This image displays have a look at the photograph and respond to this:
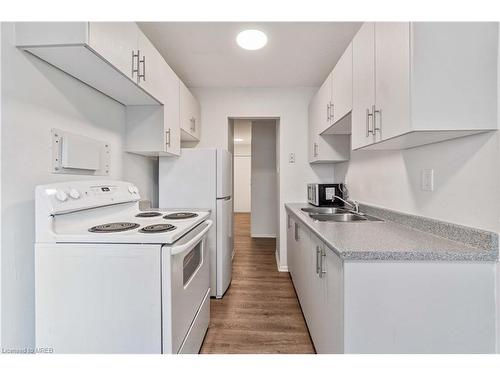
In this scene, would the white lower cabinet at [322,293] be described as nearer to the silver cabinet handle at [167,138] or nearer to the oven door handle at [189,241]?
the oven door handle at [189,241]

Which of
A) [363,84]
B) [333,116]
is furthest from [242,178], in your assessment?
[363,84]

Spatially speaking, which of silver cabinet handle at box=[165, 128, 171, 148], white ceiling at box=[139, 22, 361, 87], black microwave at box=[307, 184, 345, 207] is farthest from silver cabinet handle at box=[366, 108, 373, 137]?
silver cabinet handle at box=[165, 128, 171, 148]

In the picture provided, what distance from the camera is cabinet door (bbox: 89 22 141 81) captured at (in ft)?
3.77

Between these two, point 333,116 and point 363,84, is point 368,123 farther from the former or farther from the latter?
point 333,116

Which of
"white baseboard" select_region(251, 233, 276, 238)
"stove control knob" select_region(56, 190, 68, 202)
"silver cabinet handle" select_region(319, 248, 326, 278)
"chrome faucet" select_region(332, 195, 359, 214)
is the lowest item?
"white baseboard" select_region(251, 233, 276, 238)

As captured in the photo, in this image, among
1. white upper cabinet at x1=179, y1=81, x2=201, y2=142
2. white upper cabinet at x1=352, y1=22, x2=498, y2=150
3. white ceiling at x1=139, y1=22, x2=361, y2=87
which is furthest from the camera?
white upper cabinet at x1=179, y1=81, x2=201, y2=142

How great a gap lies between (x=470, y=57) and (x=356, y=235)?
90 cm

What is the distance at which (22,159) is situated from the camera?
3.70ft

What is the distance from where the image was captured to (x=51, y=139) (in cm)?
129

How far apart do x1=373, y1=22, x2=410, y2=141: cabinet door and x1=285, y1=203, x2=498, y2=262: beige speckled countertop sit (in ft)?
1.68

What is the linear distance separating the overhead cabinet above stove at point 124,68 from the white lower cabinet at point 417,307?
154cm

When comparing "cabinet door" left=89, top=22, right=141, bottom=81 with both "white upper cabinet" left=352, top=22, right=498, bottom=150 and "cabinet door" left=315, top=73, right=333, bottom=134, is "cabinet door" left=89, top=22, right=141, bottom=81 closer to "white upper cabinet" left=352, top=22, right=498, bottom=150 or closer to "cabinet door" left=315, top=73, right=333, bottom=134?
"white upper cabinet" left=352, top=22, right=498, bottom=150

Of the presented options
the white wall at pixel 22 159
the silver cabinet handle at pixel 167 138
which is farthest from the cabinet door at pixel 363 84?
the white wall at pixel 22 159
